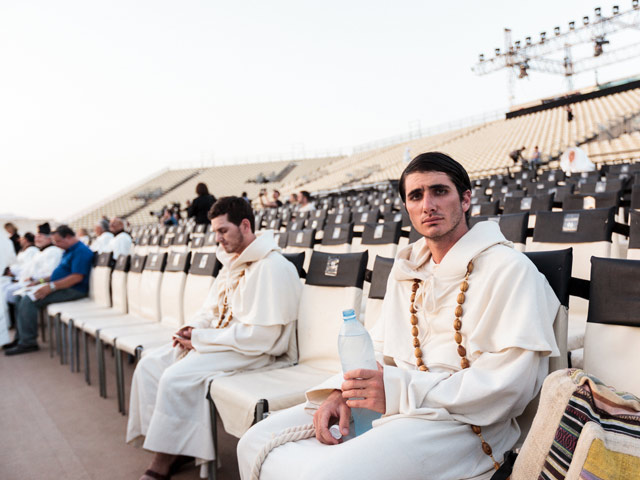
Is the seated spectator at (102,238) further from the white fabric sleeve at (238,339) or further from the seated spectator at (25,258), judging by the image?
the white fabric sleeve at (238,339)

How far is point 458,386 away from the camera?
151 cm

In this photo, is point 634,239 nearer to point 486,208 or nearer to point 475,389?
point 475,389

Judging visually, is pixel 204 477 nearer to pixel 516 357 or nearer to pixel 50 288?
pixel 516 357

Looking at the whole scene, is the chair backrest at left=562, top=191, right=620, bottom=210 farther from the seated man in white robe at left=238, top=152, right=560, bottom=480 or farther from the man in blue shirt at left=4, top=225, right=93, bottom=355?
the man in blue shirt at left=4, top=225, right=93, bottom=355

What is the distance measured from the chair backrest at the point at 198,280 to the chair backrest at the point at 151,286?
532 mm

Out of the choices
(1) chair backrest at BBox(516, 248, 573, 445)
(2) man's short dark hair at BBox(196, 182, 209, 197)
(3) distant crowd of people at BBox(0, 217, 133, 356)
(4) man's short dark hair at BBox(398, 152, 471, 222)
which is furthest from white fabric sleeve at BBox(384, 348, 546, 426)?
(2) man's short dark hair at BBox(196, 182, 209, 197)

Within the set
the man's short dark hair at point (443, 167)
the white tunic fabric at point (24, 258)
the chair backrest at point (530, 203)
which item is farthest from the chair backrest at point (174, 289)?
the white tunic fabric at point (24, 258)

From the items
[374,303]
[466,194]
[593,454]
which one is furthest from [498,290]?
[374,303]

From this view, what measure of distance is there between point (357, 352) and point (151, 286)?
138 inches

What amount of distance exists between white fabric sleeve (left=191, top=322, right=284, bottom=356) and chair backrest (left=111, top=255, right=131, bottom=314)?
9.37ft

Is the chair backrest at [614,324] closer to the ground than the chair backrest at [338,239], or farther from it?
closer to the ground

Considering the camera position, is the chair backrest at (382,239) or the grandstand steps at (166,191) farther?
the grandstand steps at (166,191)

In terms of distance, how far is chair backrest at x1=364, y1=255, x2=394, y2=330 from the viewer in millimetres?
2576

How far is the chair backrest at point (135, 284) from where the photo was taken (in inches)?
→ 197
